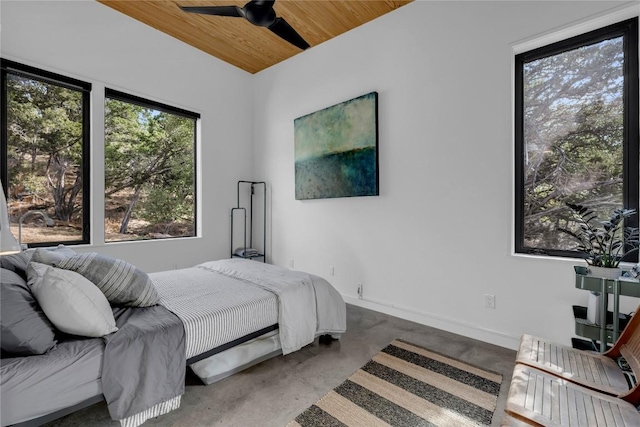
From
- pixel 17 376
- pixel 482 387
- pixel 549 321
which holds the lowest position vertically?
pixel 482 387

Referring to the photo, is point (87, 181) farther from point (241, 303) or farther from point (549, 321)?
point (549, 321)

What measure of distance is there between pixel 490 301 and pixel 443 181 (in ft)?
3.73

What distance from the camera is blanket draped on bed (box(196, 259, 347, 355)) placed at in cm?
209

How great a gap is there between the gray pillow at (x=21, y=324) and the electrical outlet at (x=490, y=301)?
2.92 metres

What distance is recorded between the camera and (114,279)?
172 centimetres

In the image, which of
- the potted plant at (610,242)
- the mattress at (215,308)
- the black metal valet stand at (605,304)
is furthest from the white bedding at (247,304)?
the potted plant at (610,242)

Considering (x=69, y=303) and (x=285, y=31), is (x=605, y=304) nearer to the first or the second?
(x=69, y=303)

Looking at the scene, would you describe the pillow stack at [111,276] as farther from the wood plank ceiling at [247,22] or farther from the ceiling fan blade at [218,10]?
the wood plank ceiling at [247,22]

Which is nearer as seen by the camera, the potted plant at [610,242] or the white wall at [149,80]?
the potted plant at [610,242]

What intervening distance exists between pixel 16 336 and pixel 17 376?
156 mm

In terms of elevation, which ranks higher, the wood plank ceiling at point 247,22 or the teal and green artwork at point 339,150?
the wood plank ceiling at point 247,22

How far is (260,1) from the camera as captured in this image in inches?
83.0

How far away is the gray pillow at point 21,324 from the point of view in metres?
1.17

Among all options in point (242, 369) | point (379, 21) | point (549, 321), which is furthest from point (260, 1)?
point (549, 321)
